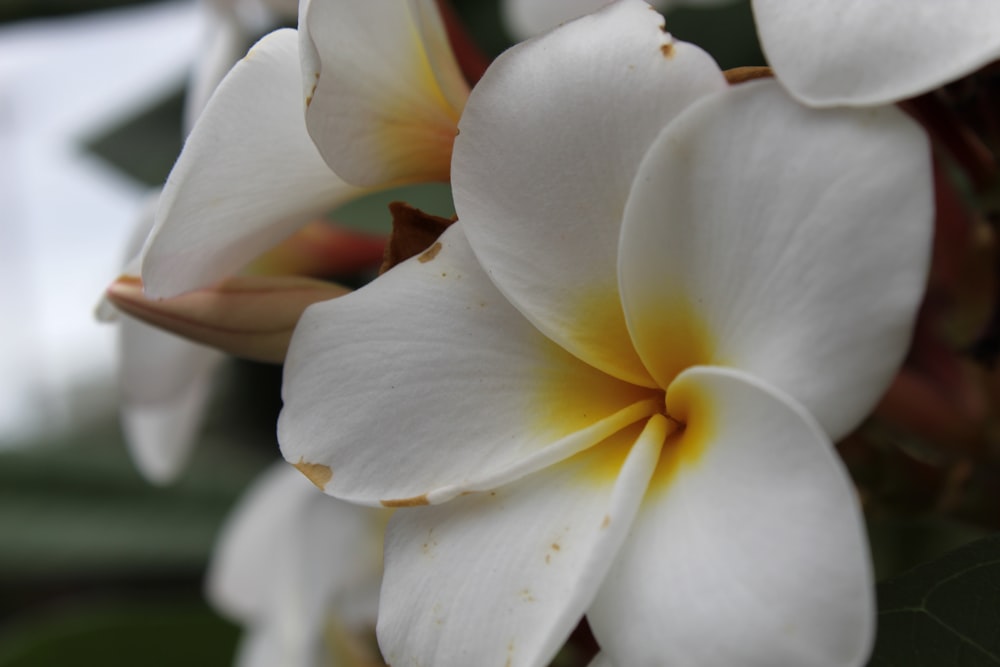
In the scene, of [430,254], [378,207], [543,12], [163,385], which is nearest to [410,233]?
[430,254]

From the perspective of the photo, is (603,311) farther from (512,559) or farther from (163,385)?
(163,385)

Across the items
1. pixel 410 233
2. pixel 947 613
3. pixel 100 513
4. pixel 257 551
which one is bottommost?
pixel 100 513

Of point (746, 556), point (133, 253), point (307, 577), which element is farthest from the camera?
point (307, 577)

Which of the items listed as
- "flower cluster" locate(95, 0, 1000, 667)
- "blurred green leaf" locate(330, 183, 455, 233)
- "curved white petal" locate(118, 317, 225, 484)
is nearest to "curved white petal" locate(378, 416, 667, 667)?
"flower cluster" locate(95, 0, 1000, 667)

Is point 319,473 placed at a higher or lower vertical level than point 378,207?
higher

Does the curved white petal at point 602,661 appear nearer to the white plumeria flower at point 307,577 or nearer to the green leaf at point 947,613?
the green leaf at point 947,613

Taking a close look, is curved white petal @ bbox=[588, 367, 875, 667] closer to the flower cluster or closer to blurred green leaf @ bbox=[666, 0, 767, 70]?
the flower cluster

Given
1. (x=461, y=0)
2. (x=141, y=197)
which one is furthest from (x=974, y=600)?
(x=141, y=197)
